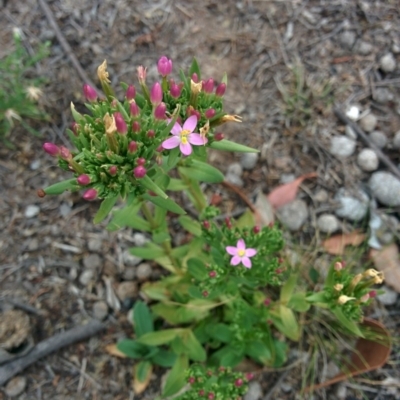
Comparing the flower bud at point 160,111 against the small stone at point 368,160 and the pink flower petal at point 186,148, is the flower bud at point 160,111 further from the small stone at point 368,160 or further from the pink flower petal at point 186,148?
the small stone at point 368,160

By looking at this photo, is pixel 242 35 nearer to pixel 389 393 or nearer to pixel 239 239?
pixel 239 239

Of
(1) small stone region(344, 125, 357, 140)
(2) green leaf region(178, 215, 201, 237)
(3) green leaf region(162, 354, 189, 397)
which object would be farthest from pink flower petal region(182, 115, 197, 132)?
(1) small stone region(344, 125, 357, 140)

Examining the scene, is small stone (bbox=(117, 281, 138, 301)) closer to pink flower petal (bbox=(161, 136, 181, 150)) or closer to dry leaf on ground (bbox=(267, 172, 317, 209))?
dry leaf on ground (bbox=(267, 172, 317, 209))

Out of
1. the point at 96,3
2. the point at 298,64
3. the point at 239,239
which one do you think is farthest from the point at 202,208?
the point at 96,3

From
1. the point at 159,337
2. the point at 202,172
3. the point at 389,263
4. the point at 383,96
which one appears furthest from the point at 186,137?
the point at 383,96

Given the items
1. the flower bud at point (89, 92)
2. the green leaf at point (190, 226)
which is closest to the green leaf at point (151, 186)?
the flower bud at point (89, 92)

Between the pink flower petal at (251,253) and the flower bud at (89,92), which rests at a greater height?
the flower bud at (89,92)
